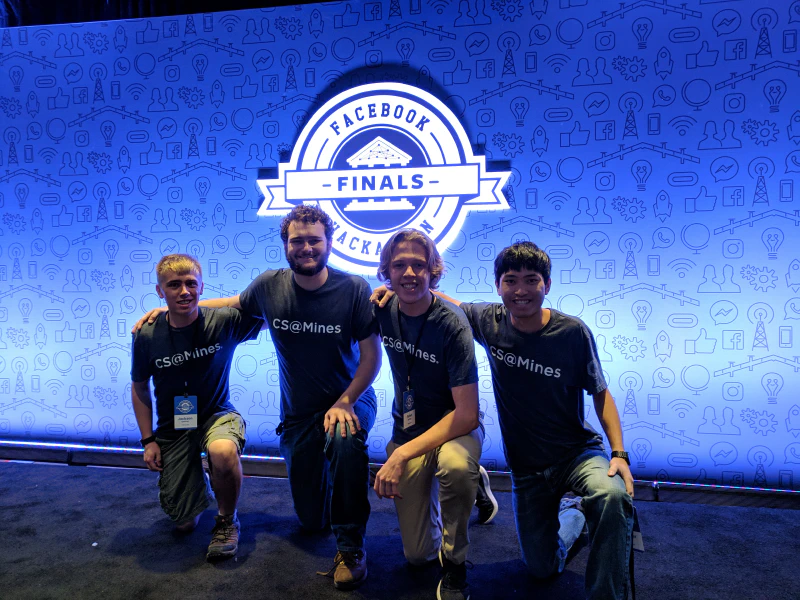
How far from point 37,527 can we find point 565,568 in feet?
7.46

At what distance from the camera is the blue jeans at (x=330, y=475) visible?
212 centimetres

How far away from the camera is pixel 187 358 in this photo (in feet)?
8.16

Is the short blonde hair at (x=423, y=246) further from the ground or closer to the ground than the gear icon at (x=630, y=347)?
further from the ground

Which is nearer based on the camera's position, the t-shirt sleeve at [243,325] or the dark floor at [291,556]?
the dark floor at [291,556]

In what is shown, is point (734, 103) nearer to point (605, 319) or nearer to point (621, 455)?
point (605, 319)

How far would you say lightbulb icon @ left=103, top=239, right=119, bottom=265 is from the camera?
351 cm

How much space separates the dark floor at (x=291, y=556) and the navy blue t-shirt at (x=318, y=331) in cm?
60

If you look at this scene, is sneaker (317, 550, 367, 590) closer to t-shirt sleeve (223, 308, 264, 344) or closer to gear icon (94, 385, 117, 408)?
t-shirt sleeve (223, 308, 264, 344)

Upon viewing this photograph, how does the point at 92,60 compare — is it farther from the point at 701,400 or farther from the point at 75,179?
the point at 701,400

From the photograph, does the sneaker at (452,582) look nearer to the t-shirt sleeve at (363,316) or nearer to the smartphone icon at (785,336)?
the t-shirt sleeve at (363,316)

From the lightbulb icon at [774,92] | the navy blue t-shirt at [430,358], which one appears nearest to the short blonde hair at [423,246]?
the navy blue t-shirt at [430,358]

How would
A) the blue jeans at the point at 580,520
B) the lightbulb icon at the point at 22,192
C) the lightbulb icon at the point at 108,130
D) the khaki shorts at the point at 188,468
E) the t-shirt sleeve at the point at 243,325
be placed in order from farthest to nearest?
the lightbulb icon at the point at 22,192
the lightbulb icon at the point at 108,130
the t-shirt sleeve at the point at 243,325
the khaki shorts at the point at 188,468
the blue jeans at the point at 580,520

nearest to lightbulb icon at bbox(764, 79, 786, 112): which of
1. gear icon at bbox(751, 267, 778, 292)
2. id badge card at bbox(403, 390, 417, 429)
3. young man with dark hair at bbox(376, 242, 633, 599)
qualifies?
A: gear icon at bbox(751, 267, 778, 292)

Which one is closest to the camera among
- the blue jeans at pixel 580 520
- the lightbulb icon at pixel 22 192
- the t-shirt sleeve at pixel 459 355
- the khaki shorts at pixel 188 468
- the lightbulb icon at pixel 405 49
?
the blue jeans at pixel 580 520
